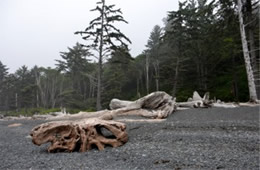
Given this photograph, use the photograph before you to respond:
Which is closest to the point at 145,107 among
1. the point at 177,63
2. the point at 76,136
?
the point at 76,136

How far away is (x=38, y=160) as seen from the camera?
9.50 ft

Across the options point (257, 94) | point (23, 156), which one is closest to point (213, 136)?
point (23, 156)

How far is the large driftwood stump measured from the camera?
348cm

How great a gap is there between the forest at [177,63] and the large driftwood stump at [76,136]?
25.9 ft

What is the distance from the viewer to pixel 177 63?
17656 millimetres

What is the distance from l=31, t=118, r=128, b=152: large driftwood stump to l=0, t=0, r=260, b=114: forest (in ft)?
25.9

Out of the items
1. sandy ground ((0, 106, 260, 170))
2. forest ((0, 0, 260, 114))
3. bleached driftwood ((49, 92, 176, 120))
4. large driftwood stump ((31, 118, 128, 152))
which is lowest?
sandy ground ((0, 106, 260, 170))

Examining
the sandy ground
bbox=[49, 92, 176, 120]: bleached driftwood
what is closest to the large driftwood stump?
the sandy ground

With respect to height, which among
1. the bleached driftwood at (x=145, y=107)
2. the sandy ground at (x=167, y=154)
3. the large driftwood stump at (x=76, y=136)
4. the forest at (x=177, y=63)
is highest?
the forest at (x=177, y=63)

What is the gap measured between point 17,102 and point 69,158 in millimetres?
44408

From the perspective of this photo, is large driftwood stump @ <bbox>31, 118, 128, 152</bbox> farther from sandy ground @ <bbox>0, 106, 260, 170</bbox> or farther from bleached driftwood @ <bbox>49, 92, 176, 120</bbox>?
bleached driftwood @ <bbox>49, 92, 176, 120</bbox>

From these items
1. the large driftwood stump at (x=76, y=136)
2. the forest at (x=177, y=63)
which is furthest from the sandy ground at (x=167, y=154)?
the forest at (x=177, y=63)

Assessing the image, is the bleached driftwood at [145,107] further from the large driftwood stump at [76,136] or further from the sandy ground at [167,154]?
the large driftwood stump at [76,136]

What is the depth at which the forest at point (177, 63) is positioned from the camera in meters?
11.3
